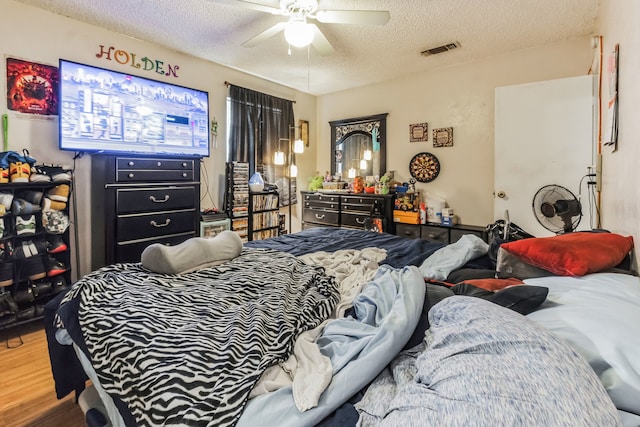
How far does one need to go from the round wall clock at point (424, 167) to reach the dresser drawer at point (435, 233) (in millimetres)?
685

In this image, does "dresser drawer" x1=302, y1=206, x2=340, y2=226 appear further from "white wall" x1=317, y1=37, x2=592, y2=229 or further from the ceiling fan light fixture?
the ceiling fan light fixture

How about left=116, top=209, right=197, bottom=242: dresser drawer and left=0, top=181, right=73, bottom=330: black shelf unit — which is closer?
left=0, top=181, right=73, bottom=330: black shelf unit

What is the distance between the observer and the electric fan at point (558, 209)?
2211mm

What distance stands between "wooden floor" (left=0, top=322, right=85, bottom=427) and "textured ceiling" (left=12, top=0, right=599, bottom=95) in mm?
2540

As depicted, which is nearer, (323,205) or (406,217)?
(406,217)

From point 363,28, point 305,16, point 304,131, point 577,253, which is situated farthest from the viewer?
point 304,131

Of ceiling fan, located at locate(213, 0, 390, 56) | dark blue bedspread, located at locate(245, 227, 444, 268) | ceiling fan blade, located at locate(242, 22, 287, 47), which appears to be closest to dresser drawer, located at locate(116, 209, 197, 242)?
dark blue bedspread, located at locate(245, 227, 444, 268)

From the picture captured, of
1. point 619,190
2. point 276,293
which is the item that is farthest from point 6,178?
point 619,190

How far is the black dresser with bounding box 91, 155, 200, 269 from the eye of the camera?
264cm

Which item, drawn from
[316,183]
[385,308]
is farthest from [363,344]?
[316,183]

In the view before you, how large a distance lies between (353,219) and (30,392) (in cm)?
333

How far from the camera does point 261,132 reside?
4246mm

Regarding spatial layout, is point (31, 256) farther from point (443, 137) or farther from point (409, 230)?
point (443, 137)

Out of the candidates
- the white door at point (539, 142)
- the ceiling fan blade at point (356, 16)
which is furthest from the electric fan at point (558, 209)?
the ceiling fan blade at point (356, 16)
